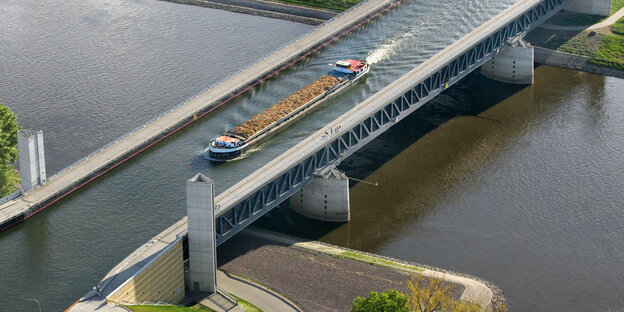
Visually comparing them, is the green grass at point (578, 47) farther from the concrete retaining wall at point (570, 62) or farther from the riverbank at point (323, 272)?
the riverbank at point (323, 272)

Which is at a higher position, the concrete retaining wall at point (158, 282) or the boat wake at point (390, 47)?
the boat wake at point (390, 47)

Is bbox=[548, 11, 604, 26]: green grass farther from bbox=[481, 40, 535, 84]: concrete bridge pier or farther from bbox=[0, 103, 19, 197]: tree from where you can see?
bbox=[0, 103, 19, 197]: tree

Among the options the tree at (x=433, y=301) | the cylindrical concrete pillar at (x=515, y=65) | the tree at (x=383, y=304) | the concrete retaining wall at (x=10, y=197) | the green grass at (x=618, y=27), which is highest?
the green grass at (x=618, y=27)

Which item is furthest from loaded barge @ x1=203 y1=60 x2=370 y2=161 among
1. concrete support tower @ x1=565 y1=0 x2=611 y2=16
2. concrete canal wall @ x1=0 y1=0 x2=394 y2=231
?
concrete support tower @ x1=565 y1=0 x2=611 y2=16

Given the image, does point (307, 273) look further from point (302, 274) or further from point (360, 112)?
point (360, 112)

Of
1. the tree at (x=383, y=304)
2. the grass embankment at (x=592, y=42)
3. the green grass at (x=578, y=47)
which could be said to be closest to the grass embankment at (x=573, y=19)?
the grass embankment at (x=592, y=42)

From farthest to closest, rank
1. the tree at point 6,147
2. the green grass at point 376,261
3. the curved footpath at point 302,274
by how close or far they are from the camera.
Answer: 1. the tree at point 6,147
2. the green grass at point 376,261
3. the curved footpath at point 302,274

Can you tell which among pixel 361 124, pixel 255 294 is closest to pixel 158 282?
pixel 255 294
